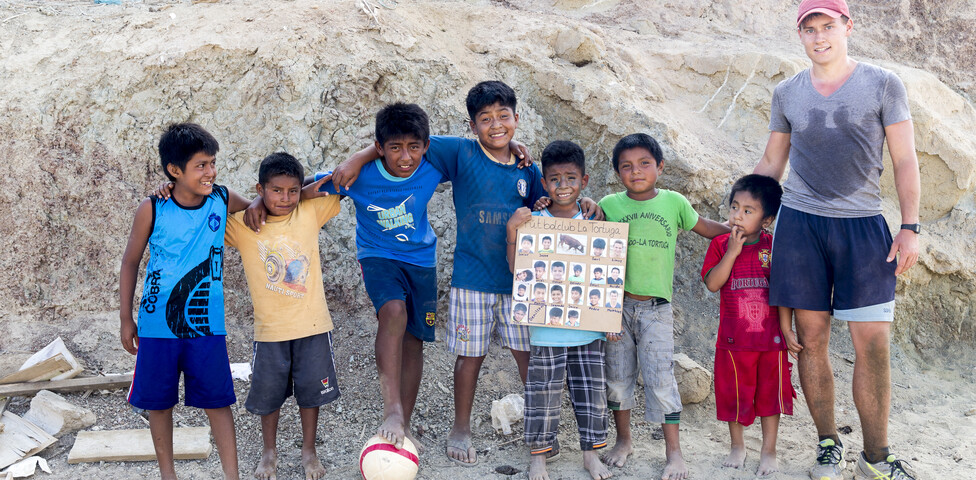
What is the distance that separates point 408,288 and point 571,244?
0.91 meters

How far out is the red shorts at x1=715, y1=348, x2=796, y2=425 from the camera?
364 centimetres

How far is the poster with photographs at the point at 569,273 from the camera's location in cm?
367

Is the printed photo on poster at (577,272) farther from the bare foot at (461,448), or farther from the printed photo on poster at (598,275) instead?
the bare foot at (461,448)

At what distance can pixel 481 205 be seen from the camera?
12.5ft

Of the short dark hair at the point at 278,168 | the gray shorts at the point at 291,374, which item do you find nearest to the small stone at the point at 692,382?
the gray shorts at the point at 291,374

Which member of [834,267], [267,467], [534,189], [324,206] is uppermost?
[534,189]

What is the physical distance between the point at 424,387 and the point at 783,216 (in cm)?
239

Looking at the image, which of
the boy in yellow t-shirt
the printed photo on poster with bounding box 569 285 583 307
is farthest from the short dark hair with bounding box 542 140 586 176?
the boy in yellow t-shirt

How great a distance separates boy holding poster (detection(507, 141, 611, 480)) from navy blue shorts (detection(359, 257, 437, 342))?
0.53 m

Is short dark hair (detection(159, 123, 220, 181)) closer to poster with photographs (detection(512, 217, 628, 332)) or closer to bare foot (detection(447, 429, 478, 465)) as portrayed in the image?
poster with photographs (detection(512, 217, 628, 332))

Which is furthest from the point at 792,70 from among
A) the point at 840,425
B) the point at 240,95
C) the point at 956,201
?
the point at 240,95

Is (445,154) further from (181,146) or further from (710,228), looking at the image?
(710,228)

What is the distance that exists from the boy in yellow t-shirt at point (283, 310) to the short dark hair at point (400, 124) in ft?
1.48

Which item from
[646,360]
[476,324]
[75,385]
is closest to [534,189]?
[476,324]
